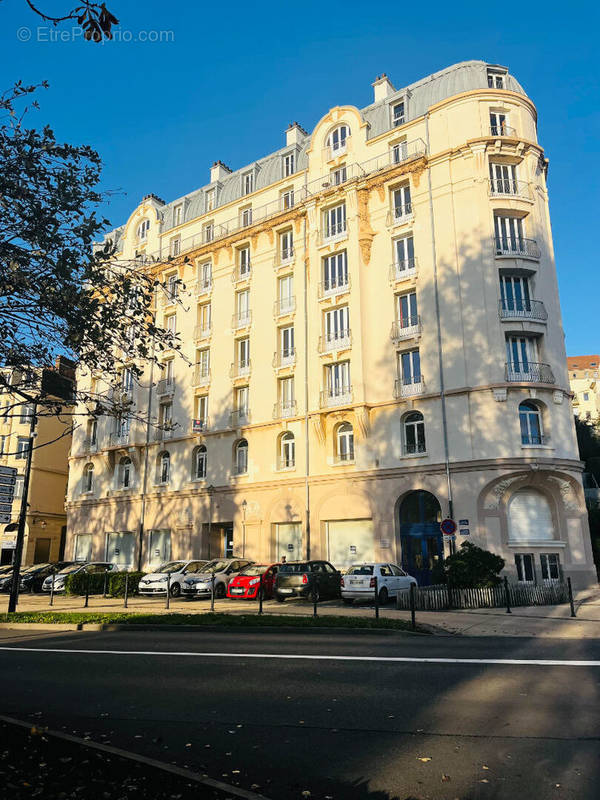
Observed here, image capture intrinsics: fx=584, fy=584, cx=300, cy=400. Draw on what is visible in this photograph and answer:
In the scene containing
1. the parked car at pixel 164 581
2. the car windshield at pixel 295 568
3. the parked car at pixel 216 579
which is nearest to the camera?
the car windshield at pixel 295 568

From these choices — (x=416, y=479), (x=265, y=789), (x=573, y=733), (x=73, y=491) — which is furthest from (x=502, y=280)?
(x=73, y=491)

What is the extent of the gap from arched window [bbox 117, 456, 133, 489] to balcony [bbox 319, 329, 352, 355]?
16567 millimetres

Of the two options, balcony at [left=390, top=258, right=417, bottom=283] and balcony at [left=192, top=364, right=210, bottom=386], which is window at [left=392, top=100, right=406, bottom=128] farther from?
balcony at [left=192, top=364, right=210, bottom=386]

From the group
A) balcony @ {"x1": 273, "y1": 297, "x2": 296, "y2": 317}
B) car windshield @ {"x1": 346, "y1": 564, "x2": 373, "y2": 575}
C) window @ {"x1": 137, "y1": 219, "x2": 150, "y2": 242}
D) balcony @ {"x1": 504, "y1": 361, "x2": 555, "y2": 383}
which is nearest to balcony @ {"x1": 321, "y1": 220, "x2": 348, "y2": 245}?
balcony @ {"x1": 273, "y1": 297, "x2": 296, "y2": 317}

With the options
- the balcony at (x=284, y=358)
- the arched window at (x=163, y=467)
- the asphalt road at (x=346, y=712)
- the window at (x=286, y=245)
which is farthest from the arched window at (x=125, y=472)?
the asphalt road at (x=346, y=712)

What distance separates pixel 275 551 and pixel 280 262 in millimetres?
16666

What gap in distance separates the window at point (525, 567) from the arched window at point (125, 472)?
25.0 metres

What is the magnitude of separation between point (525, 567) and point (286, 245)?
22060 mm

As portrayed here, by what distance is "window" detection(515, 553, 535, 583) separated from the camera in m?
24.8

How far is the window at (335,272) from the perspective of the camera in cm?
3170

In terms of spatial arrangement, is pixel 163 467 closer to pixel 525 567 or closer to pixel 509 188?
pixel 525 567

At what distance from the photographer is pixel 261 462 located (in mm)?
32469

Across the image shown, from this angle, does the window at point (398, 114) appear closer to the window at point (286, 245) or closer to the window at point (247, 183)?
the window at point (286, 245)

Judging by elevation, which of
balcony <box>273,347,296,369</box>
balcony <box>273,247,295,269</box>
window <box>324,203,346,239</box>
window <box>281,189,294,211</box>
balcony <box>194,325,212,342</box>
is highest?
window <box>281,189,294,211</box>
